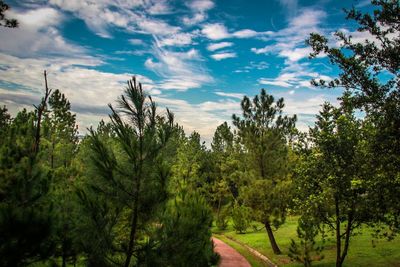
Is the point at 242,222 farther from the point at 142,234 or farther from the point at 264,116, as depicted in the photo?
the point at 142,234

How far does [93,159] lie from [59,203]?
3658mm

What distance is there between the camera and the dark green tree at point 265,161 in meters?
22.5

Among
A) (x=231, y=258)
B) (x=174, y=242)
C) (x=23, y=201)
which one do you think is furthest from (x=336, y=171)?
(x=231, y=258)

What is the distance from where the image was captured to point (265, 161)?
2412 cm

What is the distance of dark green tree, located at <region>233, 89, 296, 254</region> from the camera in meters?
22.5

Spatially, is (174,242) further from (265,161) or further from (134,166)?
(265,161)

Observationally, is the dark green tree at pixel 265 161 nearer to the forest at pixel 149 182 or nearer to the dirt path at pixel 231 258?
the dirt path at pixel 231 258

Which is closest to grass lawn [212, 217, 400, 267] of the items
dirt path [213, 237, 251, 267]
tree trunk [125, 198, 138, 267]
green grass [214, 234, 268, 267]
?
green grass [214, 234, 268, 267]

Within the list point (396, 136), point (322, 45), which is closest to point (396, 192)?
point (396, 136)

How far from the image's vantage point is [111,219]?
7.57 metres

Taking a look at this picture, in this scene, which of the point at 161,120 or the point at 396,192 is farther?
the point at 396,192

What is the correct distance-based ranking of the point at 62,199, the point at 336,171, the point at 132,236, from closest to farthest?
1. the point at 132,236
2. the point at 62,199
3. the point at 336,171

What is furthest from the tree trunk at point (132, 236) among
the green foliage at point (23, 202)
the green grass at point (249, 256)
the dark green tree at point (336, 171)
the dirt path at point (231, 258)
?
the green grass at point (249, 256)

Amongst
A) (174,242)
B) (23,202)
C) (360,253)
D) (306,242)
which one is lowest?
(360,253)
